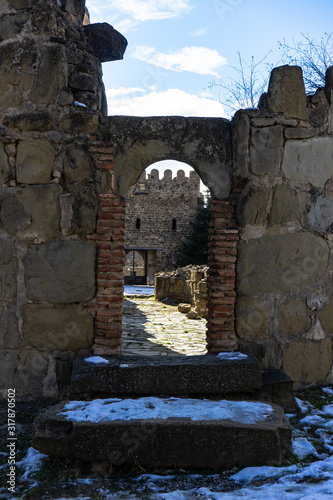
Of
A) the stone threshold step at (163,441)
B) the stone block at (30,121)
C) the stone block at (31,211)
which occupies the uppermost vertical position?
the stone block at (30,121)

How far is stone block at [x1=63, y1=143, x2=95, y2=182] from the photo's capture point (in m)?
4.35

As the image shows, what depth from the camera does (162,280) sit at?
13.2 metres

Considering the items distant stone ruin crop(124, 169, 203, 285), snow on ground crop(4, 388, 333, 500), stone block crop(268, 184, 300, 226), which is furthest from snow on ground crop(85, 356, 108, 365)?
distant stone ruin crop(124, 169, 203, 285)

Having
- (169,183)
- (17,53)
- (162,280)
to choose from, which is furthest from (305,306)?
(169,183)

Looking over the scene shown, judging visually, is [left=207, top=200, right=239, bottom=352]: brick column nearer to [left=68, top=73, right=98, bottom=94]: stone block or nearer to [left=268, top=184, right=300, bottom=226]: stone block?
[left=268, top=184, right=300, bottom=226]: stone block

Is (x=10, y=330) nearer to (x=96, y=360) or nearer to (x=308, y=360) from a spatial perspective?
(x=96, y=360)

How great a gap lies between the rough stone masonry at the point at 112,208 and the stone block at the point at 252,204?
0.01m

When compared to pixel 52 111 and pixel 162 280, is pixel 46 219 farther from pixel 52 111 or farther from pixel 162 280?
pixel 162 280

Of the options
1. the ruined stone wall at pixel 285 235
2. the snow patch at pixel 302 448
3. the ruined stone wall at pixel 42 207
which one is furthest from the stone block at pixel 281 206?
the snow patch at pixel 302 448

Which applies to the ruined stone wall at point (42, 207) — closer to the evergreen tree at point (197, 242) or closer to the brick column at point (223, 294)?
the brick column at point (223, 294)

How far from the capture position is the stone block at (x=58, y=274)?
429cm

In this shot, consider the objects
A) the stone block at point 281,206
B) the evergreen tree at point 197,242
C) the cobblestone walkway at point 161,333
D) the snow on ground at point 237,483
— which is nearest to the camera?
the snow on ground at point 237,483

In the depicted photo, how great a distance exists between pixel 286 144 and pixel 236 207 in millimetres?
818

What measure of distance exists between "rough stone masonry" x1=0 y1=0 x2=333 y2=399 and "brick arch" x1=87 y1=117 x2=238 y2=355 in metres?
0.01
